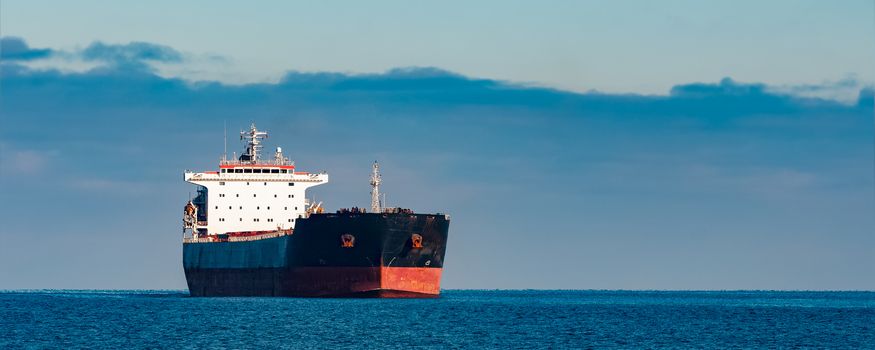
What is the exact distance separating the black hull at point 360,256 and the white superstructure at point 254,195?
8.70 meters

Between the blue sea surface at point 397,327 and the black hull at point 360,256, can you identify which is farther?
the black hull at point 360,256

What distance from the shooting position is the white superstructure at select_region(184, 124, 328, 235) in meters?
87.9

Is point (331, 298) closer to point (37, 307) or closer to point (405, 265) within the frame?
point (405, 265)

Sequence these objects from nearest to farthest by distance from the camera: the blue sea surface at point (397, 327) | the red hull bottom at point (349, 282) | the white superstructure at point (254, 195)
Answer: the blue sea surface at point (397, 327)
the red hull bottom at point (349, 282)
the white superstructure at point (254, 195)

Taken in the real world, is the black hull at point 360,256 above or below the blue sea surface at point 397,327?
above

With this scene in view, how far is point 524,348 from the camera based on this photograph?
5019 cm

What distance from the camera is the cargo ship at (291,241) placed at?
7175cm

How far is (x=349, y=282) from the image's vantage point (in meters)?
73.1

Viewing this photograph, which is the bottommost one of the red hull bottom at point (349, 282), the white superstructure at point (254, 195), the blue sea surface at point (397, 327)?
the blue sea surface at point (397, 327)

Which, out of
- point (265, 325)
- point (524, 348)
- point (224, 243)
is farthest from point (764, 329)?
point (224, 243)

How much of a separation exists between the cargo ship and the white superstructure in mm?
60

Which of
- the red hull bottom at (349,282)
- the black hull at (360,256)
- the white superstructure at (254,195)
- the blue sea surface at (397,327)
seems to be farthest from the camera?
the white superstructure at (254,195)

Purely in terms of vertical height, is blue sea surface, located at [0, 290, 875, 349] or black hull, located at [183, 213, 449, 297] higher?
black hull, located at [183, 213, 449, 297]

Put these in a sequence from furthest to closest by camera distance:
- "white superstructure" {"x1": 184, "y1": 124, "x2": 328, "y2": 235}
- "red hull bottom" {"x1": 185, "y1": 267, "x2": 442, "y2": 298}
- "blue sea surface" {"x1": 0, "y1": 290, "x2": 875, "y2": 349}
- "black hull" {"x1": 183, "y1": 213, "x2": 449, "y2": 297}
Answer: "white superstructure" {"x1": 184, "y1": 124, "x2": 328, "y2": 235}
"red hull bottom" {"x1": 185, "y1": 267, "x2": 442, "y2": 298}
"black hull" {"x1": 183, "y1": 213, "x2": 449, "y2": 297}
"blue sea surface" {"x1": 0, "y1": 290, "x2": 875, "y2": 349}
